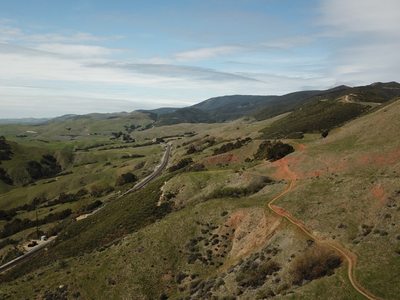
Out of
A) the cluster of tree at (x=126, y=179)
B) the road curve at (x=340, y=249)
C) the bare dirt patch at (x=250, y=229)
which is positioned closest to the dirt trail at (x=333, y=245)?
the road curve at (x=340, y=249)

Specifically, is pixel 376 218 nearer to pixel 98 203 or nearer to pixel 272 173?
pixel 272 173

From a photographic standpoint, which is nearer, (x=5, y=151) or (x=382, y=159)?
(x=382, y=159)

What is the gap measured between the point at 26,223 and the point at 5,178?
93623 mm

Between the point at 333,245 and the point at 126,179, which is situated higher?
the point at 333,245

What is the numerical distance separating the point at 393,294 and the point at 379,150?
30618mm

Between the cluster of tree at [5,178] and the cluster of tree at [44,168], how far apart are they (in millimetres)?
12270

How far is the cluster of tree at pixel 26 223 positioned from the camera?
243ft

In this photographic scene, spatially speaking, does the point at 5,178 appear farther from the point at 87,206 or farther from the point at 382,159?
the point at 382,159

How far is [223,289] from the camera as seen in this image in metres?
23.7

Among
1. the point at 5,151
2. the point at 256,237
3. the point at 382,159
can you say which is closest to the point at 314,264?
the point at 256,237

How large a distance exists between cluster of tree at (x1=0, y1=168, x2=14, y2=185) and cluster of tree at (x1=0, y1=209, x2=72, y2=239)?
8245 cm

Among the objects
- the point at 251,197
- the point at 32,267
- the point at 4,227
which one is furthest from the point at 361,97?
the point at 4,227

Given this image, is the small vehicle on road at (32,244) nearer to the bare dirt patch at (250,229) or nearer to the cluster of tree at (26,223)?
the cluster of tree at (26,223)

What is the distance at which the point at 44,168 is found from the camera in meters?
173
